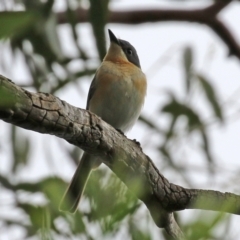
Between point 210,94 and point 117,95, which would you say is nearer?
point 117,95

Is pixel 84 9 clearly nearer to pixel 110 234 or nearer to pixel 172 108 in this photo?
pixel 172 108

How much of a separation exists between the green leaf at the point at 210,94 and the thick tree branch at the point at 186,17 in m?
0.31

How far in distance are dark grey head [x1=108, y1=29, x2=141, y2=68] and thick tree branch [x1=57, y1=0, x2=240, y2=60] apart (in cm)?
19

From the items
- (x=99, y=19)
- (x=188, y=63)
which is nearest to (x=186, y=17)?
(x=188, y=63)

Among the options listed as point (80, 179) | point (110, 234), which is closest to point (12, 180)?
point (80, 179)

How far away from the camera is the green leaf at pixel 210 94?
4127 millimetres

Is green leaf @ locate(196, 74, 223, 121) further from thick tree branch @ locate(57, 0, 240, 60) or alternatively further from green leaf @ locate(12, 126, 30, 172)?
green leaf @ locate(12, 126, 30, 172)

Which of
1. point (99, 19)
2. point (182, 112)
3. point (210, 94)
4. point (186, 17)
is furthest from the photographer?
point (186, 17)

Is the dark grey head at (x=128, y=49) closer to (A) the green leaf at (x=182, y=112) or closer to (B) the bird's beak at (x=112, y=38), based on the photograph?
(B) the bird's beak at (x=112, y=38)

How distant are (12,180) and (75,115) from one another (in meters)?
1.70

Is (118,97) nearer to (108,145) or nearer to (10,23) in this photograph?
(108,145)

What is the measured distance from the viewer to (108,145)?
6.92ft

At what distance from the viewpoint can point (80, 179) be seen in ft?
11.8

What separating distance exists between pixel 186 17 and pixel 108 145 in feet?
8.20
